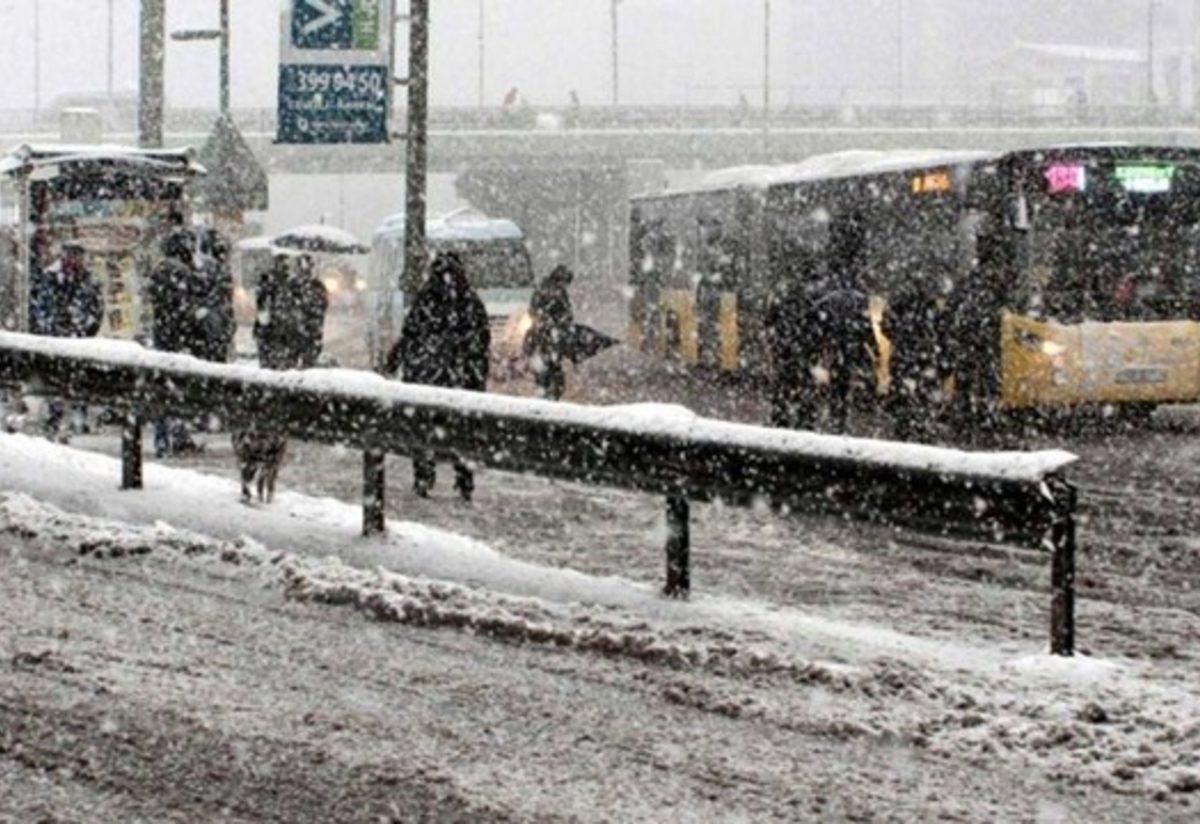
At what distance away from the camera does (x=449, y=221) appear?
3347 centimetres

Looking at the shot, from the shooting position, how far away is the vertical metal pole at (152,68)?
22.3m

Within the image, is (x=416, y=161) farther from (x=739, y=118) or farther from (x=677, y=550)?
(x=739, y=118)

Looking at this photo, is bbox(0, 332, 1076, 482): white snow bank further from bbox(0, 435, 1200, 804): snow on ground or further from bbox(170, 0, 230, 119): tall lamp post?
bbox(170, 0, 230, 119): tall lamp post

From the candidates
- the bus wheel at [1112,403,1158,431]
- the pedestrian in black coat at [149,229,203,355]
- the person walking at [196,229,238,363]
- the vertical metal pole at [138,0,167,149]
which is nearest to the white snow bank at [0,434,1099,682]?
the pedestrian in black coat at [149,229,203,355]

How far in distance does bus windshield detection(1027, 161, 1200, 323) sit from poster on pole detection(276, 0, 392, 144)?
290 inches

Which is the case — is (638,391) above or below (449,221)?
below

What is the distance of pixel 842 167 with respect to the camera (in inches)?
1011

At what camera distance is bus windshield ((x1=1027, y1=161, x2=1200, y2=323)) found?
21.0 meters

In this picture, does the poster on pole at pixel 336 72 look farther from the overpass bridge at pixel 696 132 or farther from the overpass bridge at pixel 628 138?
the overpass bridge at pixel 696 132

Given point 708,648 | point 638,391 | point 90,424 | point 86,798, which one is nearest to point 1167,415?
point 638,391

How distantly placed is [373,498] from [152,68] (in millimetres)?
13315

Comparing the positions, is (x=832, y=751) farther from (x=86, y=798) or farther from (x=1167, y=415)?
(x=1167, y=415)

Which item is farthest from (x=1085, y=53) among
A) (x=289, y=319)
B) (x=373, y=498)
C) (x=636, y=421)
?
(x=636, y=421)

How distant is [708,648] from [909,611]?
1.87 metres
